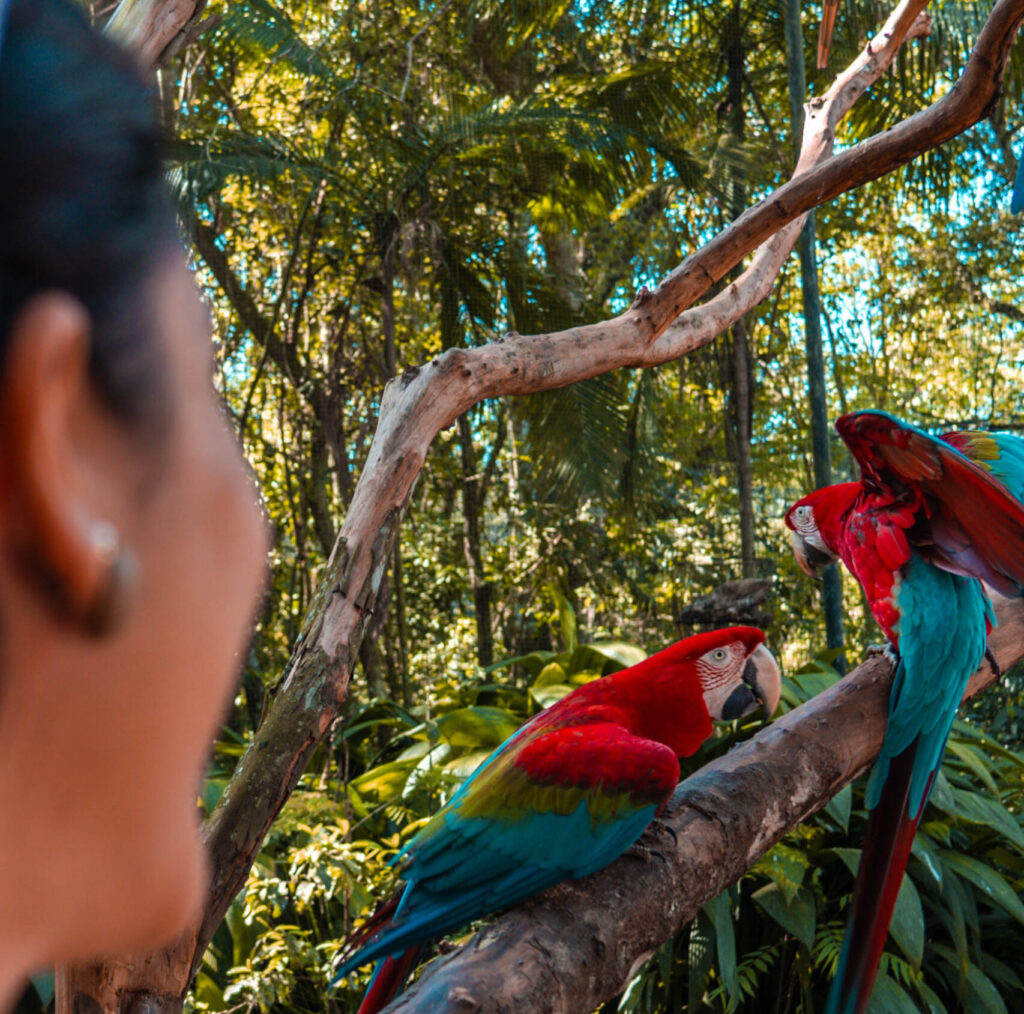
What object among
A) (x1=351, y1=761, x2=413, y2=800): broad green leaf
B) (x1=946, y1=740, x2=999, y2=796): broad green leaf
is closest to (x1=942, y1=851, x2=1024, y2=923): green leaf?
(x1=946, y1=740, x2=999, y2=796): broad green leaf

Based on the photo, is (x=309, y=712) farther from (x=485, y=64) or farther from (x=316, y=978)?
(x=485, y=64)

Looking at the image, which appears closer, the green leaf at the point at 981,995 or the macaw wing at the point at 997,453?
the macaw wing at the point at 997,453

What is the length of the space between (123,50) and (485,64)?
12.5 ft

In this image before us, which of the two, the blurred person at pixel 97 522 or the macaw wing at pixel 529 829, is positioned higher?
the blurred person at pixel 97 522

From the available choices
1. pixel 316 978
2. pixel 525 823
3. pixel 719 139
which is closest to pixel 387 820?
pixel 316 978

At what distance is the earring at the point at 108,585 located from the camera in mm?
146

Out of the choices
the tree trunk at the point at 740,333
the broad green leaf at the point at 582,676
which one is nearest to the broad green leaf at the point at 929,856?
the broad green leaf at the point at 582,676

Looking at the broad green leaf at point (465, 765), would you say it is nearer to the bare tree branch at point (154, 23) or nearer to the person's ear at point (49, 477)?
the bare tree branch at point (154, 23)

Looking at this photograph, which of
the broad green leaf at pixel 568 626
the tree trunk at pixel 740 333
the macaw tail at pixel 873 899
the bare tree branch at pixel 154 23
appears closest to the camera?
the bare tree branch at pixel 154 23

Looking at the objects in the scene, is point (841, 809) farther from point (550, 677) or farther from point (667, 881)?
point (667, 881)

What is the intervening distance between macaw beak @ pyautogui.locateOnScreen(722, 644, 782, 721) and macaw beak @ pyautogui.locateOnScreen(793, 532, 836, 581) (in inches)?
16.2

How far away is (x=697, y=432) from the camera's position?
12.5 ft

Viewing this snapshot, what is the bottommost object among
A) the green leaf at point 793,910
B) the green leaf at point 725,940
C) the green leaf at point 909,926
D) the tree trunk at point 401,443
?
the green leaf at point 909,926

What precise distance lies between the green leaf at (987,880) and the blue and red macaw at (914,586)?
1.84 feet
